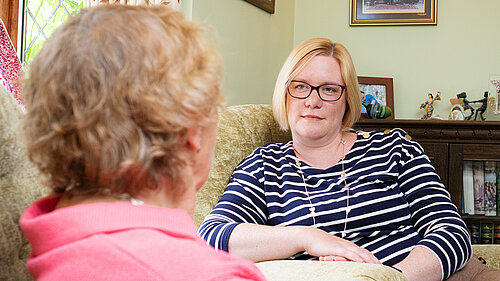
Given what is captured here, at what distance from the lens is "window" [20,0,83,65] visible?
2162 millimetres

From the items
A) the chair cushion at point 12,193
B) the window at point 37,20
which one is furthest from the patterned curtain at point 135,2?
the chair cushion at point 12,193

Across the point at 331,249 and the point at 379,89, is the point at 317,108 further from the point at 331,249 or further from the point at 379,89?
the point at 379,89

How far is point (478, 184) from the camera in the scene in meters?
2.82

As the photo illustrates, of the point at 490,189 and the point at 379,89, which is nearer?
the point at 490,189

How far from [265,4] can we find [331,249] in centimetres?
220

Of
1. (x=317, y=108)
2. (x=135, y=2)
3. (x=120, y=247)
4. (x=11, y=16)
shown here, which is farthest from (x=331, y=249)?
(x=11, y=16)

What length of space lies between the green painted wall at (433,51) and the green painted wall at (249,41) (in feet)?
Result: 1.29

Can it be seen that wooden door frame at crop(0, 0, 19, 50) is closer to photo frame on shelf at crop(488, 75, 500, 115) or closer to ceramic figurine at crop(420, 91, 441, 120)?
ceramic figurine at crop(420, 91, 441, 120)

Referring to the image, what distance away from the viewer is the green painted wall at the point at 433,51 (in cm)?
337

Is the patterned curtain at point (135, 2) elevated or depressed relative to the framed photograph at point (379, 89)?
elevated

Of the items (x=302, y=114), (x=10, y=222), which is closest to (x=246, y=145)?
(x=302, y=114)

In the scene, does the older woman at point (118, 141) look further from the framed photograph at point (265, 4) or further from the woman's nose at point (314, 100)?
the framed photograph at point (265, 4)

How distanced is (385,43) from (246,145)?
202cm

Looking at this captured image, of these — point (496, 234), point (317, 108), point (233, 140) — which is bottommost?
point (496, 234)
